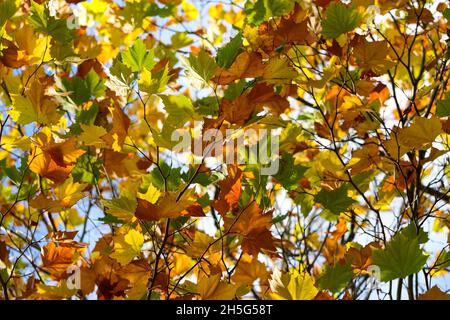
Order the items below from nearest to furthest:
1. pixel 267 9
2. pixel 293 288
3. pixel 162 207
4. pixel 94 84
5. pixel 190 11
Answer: pixel 293 288
pixel 162 207
pixel 267 9
pixel 94 84
pixel 190 11

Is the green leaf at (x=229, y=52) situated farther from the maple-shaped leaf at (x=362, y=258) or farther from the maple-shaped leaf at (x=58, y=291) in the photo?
the maple-shaped leaf at (x=58, y=291)

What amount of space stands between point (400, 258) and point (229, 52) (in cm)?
57

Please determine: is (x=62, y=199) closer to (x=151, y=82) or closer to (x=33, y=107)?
(x=33, y=107)

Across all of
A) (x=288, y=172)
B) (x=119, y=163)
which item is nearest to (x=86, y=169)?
(x=119, y=163)

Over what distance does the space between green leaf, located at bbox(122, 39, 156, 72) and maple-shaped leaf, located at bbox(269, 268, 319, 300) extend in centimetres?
61

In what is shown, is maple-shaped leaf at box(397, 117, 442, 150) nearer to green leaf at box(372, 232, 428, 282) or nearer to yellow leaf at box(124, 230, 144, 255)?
green leaf at box(372, 232, 428, 282)

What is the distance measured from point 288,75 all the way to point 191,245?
499mm

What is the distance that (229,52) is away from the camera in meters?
1.26

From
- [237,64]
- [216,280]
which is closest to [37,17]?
[237,64]

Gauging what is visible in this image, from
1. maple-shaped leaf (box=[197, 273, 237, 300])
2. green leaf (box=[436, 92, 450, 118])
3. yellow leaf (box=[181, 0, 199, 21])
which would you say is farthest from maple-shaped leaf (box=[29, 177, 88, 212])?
yellow leaf (box=[181, 0, 199, 21])

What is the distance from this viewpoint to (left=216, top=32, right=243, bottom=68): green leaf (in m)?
1.25

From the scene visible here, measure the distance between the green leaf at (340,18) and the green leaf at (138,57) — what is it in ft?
A: 1.55

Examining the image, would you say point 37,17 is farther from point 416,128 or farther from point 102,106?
point 416,128

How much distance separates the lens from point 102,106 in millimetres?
1904
